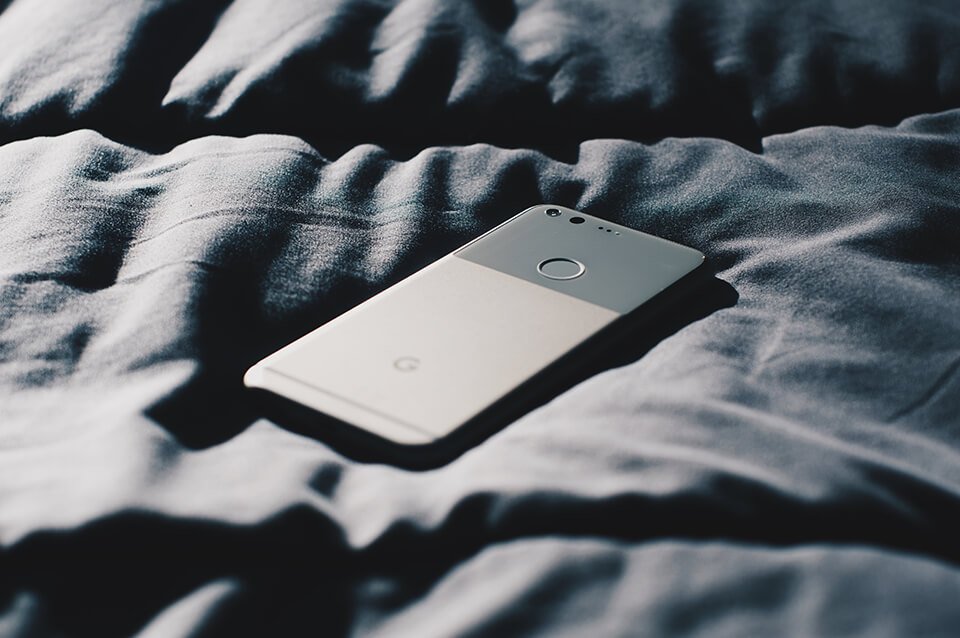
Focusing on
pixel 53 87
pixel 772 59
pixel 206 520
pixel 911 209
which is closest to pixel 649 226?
pixel 911 209

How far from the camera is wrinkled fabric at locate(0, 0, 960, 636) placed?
1.45 ft

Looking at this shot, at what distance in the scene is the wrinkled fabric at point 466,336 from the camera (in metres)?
0.44

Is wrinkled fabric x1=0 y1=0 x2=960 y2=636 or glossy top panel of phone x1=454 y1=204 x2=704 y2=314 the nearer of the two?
wrinkled fabric x1=0 y1=0 x2=960 y2=636

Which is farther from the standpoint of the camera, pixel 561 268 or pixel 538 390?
pixel 561 268

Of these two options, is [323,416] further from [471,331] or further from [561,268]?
[561,268]

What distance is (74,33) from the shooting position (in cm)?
99

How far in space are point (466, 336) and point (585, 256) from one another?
0.15m

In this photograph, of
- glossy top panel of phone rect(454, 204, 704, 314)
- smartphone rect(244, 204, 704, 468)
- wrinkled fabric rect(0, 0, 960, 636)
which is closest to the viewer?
wrinkled fabric rect(0, 0, 960, 636)

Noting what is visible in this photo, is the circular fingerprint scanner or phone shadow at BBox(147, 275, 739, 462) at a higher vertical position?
phone shadow at BBox(147, 275, 739, 462)

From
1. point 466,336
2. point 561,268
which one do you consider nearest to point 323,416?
point 466,336

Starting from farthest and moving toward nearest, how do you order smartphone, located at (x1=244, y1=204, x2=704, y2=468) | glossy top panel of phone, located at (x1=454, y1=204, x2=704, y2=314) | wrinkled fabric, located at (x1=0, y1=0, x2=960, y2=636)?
1. glossy top panel of phone, located at (x1=454, y1=204, x2=704, y2=314)
2. smartphone, located at (x1=244, y1=204, x2=704, y2=468)
3. wrinkled fabric, located at (x1=0, y1=0, x2=960, y2=636)

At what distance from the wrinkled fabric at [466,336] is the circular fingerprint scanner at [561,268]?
0.29 ft

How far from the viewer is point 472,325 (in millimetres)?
641

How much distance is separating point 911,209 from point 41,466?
1.99ft
